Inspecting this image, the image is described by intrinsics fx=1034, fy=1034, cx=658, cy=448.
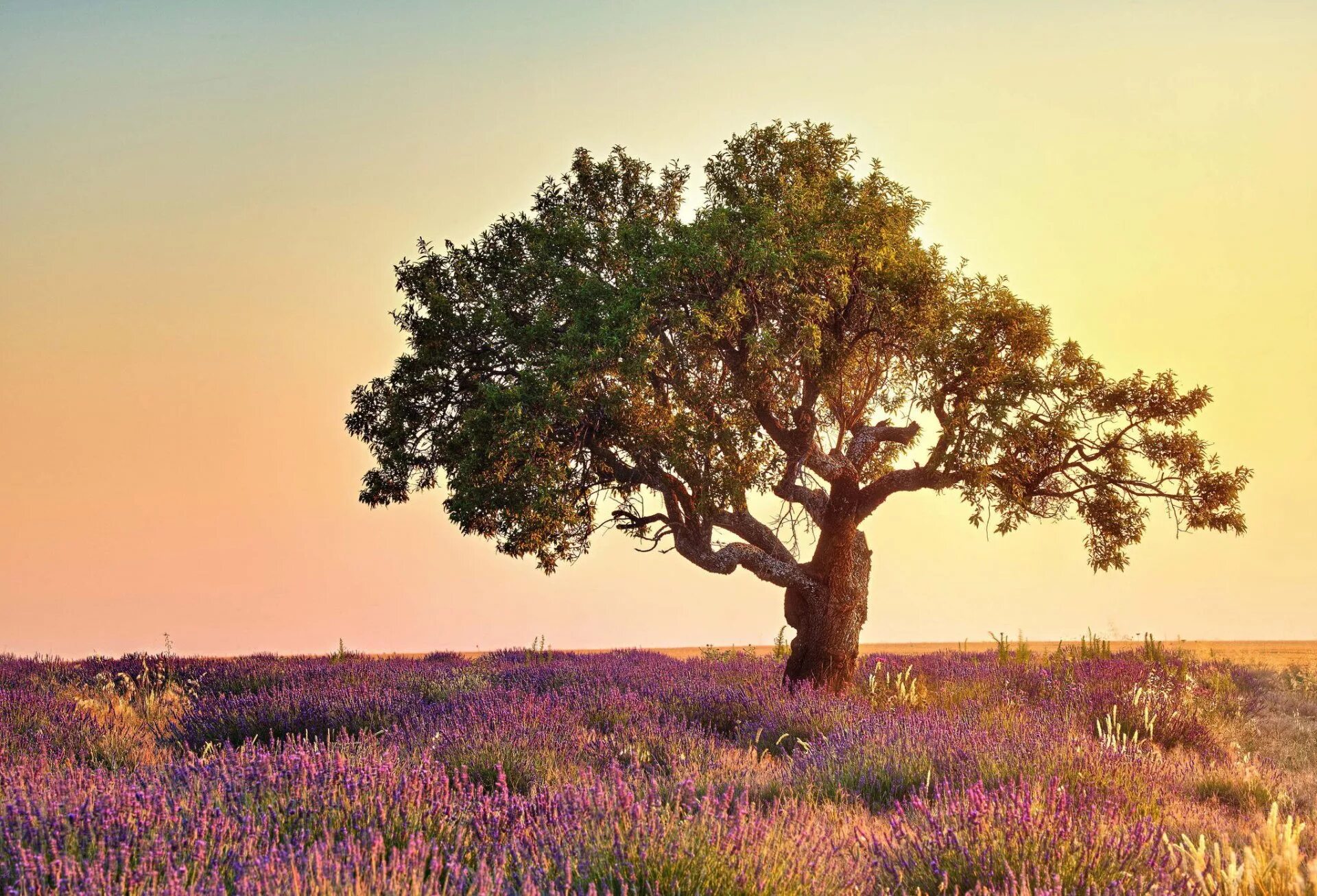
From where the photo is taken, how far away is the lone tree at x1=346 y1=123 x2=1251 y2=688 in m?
11.6

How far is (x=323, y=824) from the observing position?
15.1ft

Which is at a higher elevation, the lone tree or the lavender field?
the lone tree

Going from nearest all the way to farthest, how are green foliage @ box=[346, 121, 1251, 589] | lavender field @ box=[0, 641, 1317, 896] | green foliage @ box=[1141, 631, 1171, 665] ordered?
lavender field @ box=[0, 641, 1317, 896] → green foliage @ box=[346, 121, 1251, 589] → green foliage @ box=[1141, 631, 1171, 665]

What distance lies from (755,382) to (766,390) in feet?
0.72

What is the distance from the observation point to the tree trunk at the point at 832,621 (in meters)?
13.1

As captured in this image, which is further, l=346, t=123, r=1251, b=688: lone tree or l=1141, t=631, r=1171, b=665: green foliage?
l=1141, t=631, r=1171, b=665: green foliage

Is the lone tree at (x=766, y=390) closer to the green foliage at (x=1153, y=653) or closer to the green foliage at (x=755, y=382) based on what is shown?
the green foliage at (x=755, y=382)

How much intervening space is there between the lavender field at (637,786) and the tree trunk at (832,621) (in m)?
0.47

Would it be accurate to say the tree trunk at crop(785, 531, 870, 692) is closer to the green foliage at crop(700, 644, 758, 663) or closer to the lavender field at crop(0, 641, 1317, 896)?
the lavender field at crop(0, 641, 1317, 896)

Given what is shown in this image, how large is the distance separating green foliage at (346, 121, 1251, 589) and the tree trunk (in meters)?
0.34

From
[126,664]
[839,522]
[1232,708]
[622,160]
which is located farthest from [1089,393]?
[126,664]

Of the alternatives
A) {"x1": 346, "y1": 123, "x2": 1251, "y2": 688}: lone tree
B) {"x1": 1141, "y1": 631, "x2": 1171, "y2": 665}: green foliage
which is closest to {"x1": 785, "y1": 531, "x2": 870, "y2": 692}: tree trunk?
{"x1": 346, "y1": 123, "x2": 1251, "y2": 688}: lone tree

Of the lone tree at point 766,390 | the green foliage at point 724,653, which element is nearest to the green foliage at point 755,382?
the lone tree at point 766,390

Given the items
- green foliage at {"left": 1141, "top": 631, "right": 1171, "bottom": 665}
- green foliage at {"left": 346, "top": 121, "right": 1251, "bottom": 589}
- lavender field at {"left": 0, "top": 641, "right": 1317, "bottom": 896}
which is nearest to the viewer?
lavender field at {"left": 0, "top": 641, "right": 1317, "bottom": 896}
